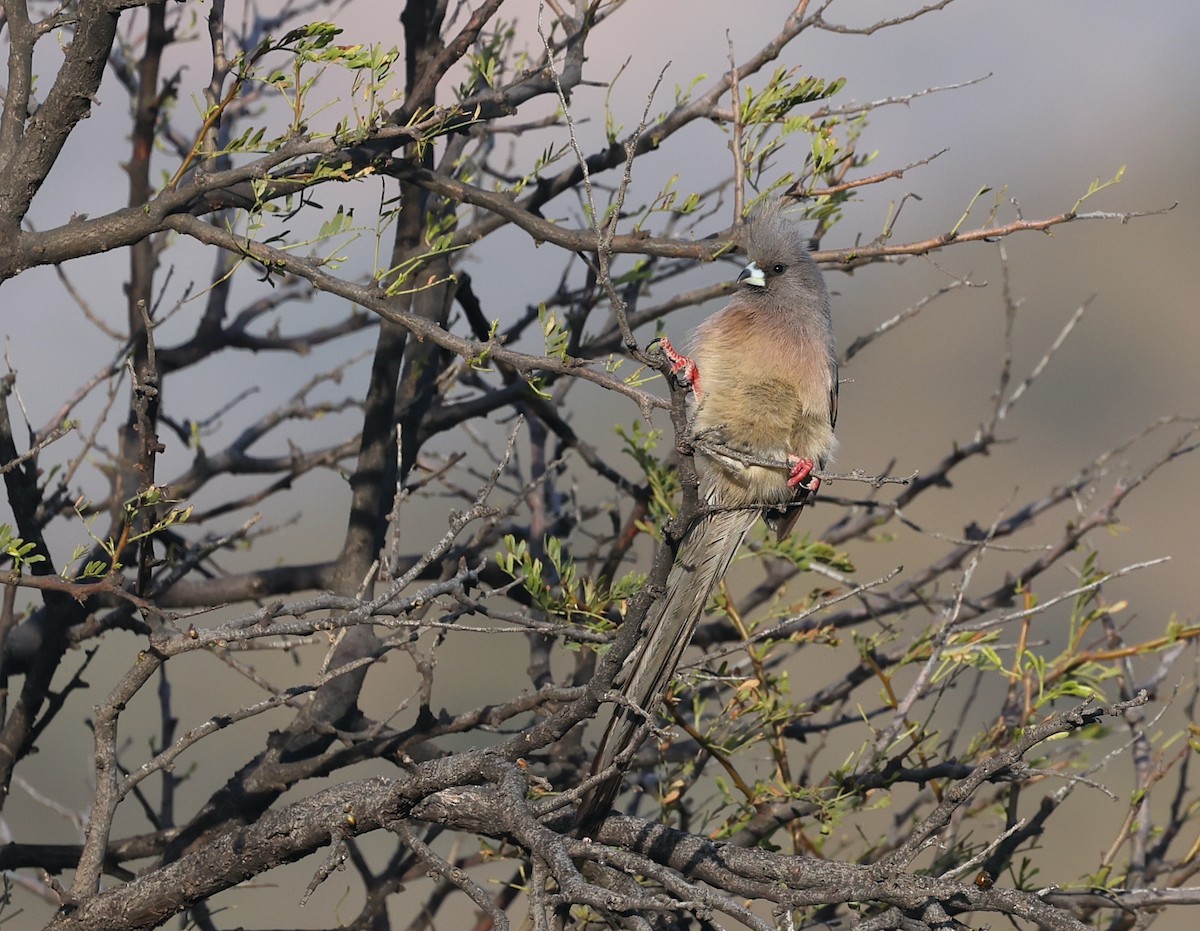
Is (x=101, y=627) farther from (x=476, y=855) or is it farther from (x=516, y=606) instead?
(x=516, y=606)

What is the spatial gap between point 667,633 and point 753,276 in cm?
149

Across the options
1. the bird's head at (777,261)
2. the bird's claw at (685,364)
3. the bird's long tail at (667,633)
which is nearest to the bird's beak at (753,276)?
the bird's head at (777,261)

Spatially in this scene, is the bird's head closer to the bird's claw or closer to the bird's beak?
the bird's beak

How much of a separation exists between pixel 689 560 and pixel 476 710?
841 mm

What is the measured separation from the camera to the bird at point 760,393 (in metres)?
3.92

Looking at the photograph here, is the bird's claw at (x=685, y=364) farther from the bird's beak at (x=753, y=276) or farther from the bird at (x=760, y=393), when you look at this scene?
the bird's beak at (x=753, y=276)

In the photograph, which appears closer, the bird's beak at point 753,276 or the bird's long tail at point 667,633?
the bird's long tail at point 667,633

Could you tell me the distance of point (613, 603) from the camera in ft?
13.5

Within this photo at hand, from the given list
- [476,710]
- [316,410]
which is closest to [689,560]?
[476,710]

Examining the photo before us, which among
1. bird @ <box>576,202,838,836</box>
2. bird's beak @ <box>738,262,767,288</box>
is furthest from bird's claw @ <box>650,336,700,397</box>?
bird's beak @ <box>738,262,767,288</box>

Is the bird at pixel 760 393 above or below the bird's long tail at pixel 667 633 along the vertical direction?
above

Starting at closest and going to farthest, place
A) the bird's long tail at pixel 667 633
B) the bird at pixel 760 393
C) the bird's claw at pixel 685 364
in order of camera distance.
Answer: the bird's long tail at pixel 667 633 → the bird's claw at pixel 685 364 → the bird at pixel 760 393

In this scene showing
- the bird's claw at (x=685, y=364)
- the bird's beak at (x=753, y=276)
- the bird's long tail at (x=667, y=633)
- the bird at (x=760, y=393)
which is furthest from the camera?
the bird's beak at (x=753, y=276)

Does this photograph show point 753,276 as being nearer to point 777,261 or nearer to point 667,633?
point 777,261
